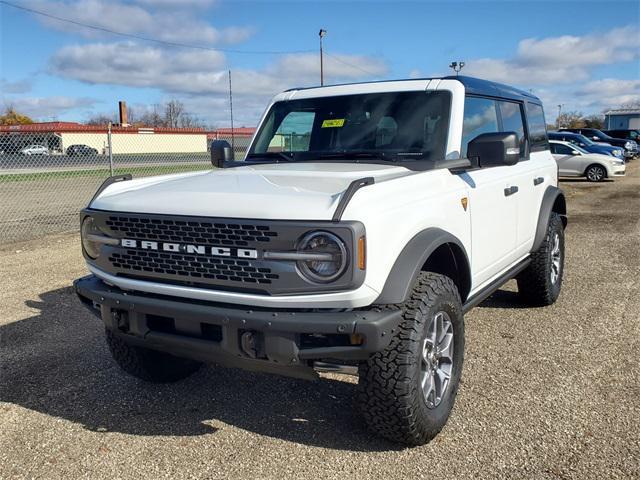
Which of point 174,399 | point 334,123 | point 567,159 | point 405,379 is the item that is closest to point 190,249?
point 405,379

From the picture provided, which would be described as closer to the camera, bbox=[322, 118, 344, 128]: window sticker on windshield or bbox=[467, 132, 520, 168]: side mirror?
bbox=[467, 132, 520, 168]: side mirror

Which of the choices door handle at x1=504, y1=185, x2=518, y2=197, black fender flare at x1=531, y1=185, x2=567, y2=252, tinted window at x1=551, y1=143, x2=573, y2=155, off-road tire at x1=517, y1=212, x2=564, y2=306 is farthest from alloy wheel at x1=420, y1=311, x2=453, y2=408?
tinted window at x1=551, y1=143, x2=573, y2=155

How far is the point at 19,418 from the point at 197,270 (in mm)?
1645

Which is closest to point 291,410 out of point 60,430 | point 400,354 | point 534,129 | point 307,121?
point 400,354

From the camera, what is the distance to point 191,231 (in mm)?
2934

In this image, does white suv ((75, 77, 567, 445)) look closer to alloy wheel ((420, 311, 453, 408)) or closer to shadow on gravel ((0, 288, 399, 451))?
alloy wheel ((420, 311, 453, 408))

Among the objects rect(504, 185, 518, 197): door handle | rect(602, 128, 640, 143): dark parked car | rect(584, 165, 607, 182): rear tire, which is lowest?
rect(584, 165, 607, 182): rear tire

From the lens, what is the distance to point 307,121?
461cm

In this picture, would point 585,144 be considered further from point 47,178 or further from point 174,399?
point 174,399

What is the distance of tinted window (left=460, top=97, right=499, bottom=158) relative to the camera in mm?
4043

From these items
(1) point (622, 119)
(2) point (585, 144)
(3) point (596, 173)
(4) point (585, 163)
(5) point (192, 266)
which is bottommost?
(3) point (596, 173)

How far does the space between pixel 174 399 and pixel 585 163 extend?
1951 cm

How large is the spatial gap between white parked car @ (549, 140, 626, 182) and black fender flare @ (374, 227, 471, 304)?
18477mm

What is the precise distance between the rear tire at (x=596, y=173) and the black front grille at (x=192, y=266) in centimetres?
2003
